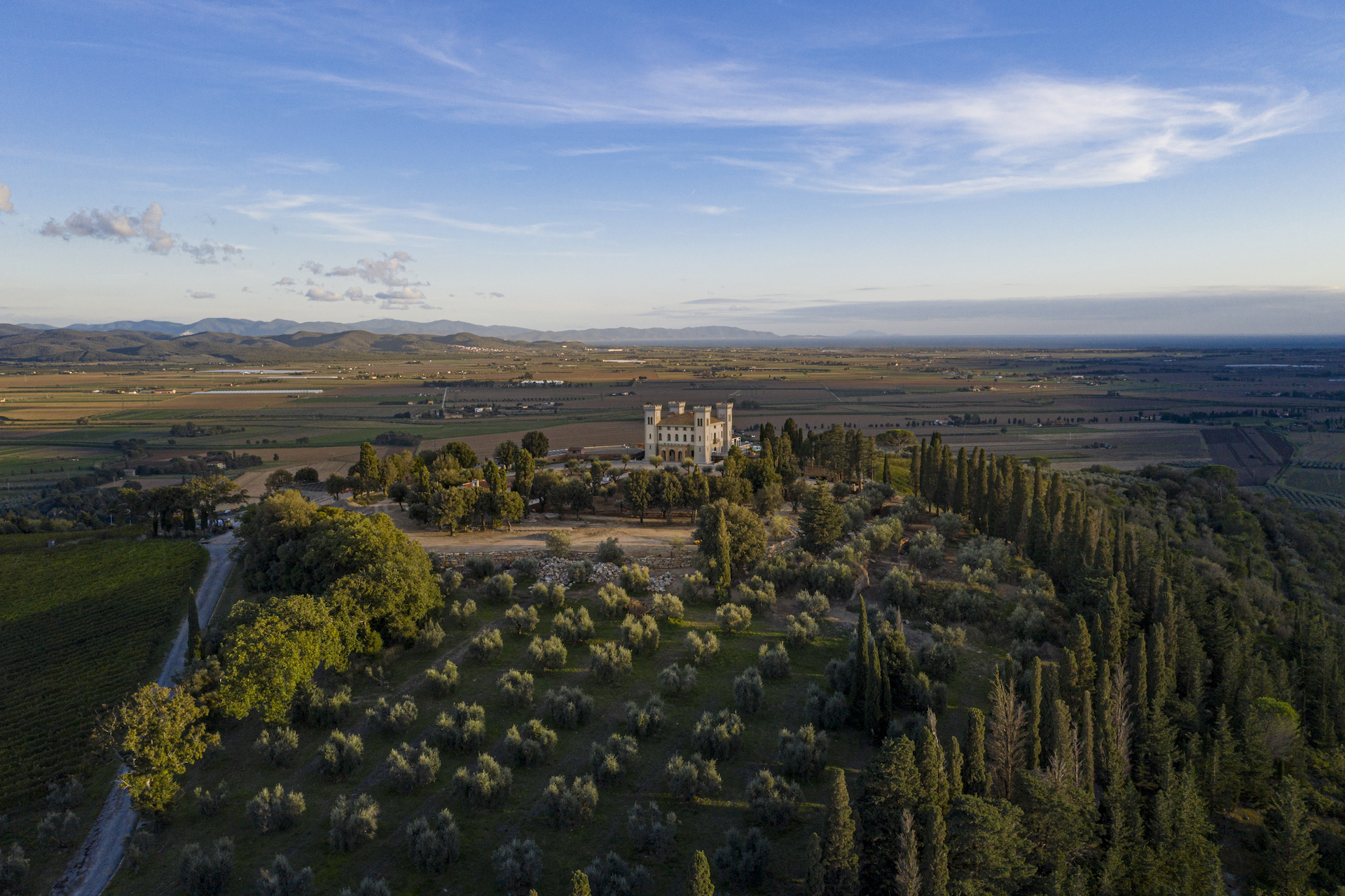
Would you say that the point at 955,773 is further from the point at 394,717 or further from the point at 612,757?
the point at 394,717

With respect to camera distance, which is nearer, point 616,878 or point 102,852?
point 616,878

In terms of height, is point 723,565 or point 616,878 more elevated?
point 723,565

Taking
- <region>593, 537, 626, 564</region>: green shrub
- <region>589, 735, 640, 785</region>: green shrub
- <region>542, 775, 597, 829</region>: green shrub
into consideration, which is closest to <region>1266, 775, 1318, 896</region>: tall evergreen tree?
<region>589, 735, 640, 785</region>: green shrub

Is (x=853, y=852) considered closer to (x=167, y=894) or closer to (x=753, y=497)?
(x=167, y=894)

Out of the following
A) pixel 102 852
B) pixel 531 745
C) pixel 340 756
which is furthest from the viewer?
pixel 531 745

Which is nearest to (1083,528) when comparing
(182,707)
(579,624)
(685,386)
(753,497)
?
(753,497)

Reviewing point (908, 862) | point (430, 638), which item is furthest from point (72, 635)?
point (908, 862)

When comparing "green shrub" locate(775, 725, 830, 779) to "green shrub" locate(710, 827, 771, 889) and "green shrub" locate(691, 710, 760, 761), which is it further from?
"green shrub" locate(710, 827, 771, 889)
